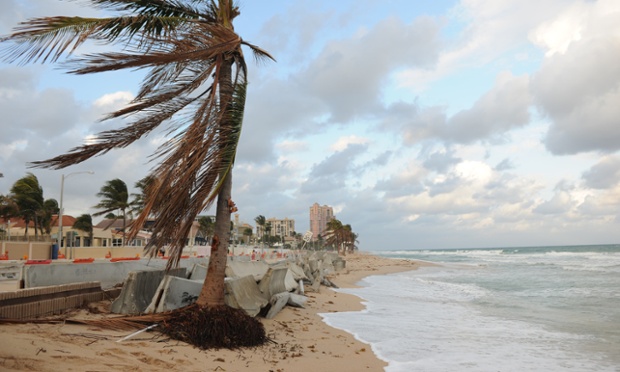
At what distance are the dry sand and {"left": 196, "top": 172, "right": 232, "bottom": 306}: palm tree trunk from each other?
1006 millimetres

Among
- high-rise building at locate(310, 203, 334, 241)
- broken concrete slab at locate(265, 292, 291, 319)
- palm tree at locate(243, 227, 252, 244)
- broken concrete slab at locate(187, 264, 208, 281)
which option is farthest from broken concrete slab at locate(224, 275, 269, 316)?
high-rise building at locate(310, 203, 334, 241)

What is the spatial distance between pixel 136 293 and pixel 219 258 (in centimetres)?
211

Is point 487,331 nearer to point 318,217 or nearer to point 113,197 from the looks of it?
point 113,197

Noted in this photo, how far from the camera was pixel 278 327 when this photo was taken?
9.38 m

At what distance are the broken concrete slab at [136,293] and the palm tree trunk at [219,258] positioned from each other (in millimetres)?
1529

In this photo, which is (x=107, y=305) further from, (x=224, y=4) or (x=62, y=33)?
(x=224, y=4)

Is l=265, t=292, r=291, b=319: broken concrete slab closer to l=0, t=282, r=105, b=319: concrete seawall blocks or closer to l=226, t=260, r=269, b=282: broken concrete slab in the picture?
l=226, t=260, r=269, b=282: broken concrete slab

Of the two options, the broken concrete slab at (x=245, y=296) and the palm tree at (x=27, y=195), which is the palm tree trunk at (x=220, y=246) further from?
the palm tree at (x=27, y=195)

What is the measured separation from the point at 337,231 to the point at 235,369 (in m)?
106

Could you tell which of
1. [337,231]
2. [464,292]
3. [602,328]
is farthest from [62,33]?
[337,231]

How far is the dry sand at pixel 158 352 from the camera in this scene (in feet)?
14.9

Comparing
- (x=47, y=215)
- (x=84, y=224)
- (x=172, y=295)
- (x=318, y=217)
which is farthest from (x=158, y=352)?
(x=318, y=217)

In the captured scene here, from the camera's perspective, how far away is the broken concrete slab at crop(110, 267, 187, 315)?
27.5ft

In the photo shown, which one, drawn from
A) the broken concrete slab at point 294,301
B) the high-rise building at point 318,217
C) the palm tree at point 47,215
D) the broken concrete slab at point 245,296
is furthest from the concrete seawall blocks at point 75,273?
the high-rise building at point 318,217
